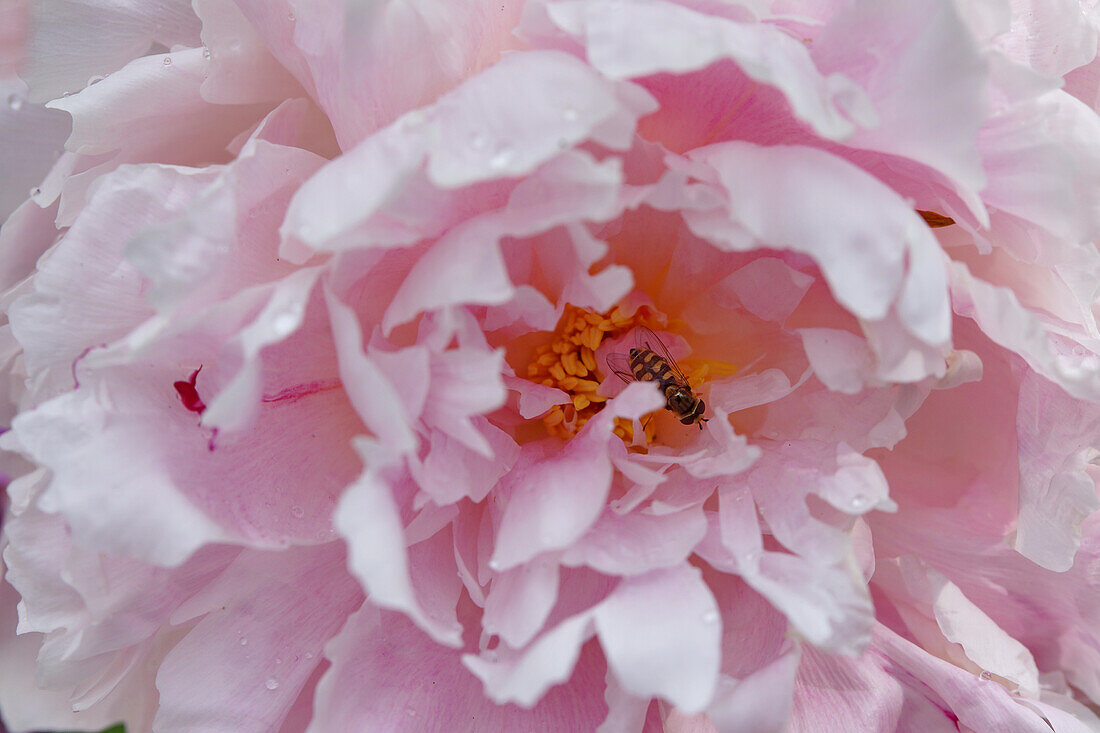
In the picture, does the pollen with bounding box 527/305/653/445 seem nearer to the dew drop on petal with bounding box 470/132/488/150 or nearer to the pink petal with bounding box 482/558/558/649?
the pink petal with bounding box 482/558/558/649

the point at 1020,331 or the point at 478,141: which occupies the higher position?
the point at 478,141

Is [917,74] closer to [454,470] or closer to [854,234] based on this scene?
[854,234]

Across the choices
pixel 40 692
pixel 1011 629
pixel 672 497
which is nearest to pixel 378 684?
pixel 672 497

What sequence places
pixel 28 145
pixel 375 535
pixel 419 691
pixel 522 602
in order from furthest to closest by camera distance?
pixel 28 145 → pixel 419 691 → pixel 522 602 → pixel 375 535

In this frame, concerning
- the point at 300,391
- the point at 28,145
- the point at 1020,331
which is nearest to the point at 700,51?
the point at 1020,331

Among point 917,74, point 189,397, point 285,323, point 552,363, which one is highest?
point 917,74

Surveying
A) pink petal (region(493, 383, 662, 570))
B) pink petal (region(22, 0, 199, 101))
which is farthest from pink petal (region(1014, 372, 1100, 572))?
pink petal (region(22, 0, 199, 101))
